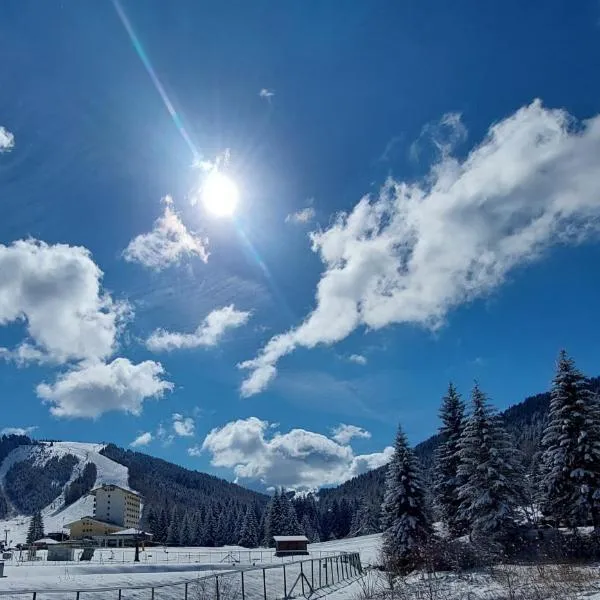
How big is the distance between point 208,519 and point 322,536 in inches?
1305

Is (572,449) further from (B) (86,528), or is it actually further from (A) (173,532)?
(B) (86,528)

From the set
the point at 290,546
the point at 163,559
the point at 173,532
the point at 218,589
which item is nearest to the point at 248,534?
the point at 173,532

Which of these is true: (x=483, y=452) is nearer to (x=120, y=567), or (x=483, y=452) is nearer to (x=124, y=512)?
(x=120, y=567)

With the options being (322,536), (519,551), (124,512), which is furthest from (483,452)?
(124,512)

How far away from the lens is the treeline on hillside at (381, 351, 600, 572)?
31.3 meters

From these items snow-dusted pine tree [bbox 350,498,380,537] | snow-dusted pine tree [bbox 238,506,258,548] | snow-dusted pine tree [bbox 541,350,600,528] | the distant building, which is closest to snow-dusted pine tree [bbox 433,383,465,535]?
snow-dusted pine tree [bbox 541,350,600,528]

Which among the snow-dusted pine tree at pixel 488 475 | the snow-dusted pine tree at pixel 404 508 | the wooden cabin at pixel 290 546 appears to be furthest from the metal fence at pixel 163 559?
the snow-dusted pine tree at pixel 488 475

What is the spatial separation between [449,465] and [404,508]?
20.5 ft

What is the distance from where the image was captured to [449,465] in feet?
144

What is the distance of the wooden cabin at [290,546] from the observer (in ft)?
225

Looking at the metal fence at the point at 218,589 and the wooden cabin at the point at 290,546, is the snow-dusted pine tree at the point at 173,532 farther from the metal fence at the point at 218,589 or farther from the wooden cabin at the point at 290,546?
the metal fence at the point at 218,589

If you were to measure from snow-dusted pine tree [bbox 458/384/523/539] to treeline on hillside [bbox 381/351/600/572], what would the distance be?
63 millimetres

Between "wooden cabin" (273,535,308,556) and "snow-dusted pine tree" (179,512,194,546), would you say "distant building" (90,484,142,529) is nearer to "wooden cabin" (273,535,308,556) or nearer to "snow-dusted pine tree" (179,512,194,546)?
"snow-dusted pine tree" (179,512,194,546)

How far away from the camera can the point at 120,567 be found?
1508 inches
